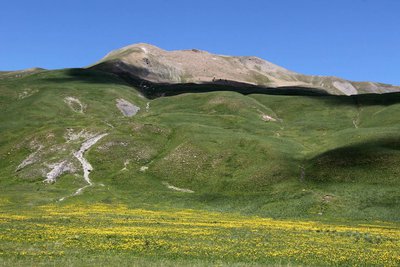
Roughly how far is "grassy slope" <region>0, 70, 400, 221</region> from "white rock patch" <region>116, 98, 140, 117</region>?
7941 mm

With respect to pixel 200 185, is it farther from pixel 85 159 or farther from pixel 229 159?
pixel 85 159

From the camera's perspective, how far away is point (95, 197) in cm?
8219

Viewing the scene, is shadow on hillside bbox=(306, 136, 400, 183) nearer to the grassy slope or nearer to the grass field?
the grassy slope

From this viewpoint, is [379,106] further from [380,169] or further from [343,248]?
[343,248]

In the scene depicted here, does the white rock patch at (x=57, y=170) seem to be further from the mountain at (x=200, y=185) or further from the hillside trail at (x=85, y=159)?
the hillside trail at (x=85, y=159)

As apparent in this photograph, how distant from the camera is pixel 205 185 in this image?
303ft

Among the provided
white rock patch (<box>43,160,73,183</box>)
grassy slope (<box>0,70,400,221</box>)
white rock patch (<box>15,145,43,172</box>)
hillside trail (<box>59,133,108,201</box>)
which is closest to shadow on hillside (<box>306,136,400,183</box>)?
grassy slope (<box>0,70,400,221</box>)

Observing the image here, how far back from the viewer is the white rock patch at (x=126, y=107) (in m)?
172

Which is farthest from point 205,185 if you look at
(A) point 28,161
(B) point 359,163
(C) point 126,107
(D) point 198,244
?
(C) point 126,107

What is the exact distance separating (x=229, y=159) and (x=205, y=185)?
1294 centimetres

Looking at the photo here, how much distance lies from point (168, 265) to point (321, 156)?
76931mm

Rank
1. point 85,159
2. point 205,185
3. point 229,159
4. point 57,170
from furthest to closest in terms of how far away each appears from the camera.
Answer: point 85,159 < point 229,159 < point 57,170 < point 205,185

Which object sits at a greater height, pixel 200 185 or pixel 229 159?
pixel 229 159

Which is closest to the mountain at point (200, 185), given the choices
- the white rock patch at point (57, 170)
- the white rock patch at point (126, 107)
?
the white rock patch at point (57, 170)
